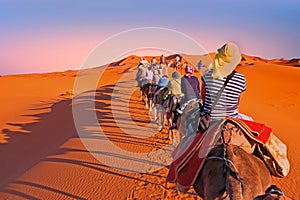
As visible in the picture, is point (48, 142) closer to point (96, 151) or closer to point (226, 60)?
point (96, 151)

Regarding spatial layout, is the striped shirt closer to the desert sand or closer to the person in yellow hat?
the person in yellow hat

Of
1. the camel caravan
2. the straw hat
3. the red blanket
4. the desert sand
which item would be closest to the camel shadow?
the desert sand

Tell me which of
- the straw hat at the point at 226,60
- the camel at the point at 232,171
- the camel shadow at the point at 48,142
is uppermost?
the straw hat at the point at 226,60

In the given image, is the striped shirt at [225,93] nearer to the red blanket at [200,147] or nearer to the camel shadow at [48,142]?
the red blanket at [200,147]

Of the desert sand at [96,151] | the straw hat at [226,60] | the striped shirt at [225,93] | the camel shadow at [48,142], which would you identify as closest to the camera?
the straw hat at [226,60]

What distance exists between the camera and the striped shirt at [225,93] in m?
5.14

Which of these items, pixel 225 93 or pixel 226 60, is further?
pixel 225 93

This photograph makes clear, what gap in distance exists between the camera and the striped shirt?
514cm

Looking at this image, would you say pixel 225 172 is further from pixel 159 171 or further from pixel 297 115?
pixel 297 115

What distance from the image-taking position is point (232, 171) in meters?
3.91

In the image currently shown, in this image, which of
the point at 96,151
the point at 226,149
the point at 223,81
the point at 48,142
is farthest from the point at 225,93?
the point at 48,142

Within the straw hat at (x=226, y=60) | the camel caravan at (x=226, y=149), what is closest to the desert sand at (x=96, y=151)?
the camel caravan at (x=226, y=149)

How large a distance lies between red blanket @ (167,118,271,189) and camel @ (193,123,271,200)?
80 mm

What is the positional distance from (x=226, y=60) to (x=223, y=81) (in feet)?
1.09
